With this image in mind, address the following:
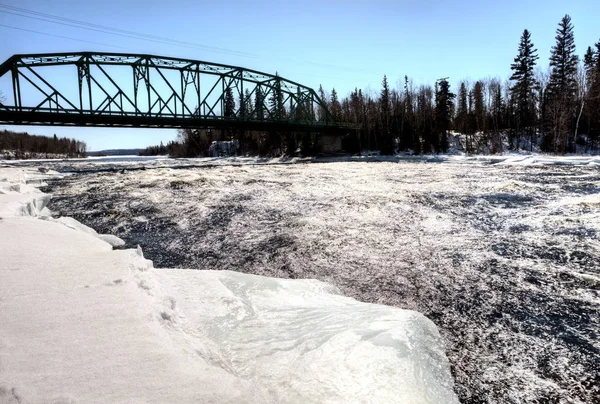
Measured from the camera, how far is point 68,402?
5.39 ft

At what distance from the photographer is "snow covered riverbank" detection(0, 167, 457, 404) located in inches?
73.9

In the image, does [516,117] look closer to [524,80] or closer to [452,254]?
[524,80]

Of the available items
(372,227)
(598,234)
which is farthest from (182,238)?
(598,234)

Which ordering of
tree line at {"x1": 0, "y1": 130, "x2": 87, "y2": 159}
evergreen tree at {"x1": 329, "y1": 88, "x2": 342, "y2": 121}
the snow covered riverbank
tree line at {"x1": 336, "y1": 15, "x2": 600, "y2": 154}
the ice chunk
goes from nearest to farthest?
the snow covered riverbank, the ice chunk, tree line at {"x1": 336, "y1": 15, "x2": 600, "y2": 154}, evergreen tree at {"x1": 329, "y1": 88, "x2": 342, "y2": 121}, tree line at {"x1": 0, "y1": 130, "x2": 87, "y2": 159}

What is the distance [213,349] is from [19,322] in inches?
50.9

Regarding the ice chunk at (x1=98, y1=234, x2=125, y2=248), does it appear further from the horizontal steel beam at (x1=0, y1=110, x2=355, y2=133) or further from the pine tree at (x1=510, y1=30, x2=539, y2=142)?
the pine tree at (x1=510, y1=30, x2=539, y2=142)

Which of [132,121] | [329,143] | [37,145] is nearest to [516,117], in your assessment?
[329,143]

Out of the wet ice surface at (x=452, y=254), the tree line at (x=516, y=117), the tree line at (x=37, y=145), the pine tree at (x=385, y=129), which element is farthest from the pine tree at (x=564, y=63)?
the tree line at (x=37, y=145)

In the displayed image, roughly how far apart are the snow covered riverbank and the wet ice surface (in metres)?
0.58

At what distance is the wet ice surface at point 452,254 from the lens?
118 inches

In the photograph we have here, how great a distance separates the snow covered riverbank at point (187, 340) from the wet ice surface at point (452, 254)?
58 centimetres

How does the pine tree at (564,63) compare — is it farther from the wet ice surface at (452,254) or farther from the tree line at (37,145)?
the tree line at (37,145)

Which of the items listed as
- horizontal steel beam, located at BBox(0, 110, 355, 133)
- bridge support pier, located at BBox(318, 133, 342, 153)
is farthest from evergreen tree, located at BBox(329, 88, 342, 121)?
horizontal steel beam, located at BBox(0, 110, 355, 133)

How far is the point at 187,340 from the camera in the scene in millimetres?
2508
